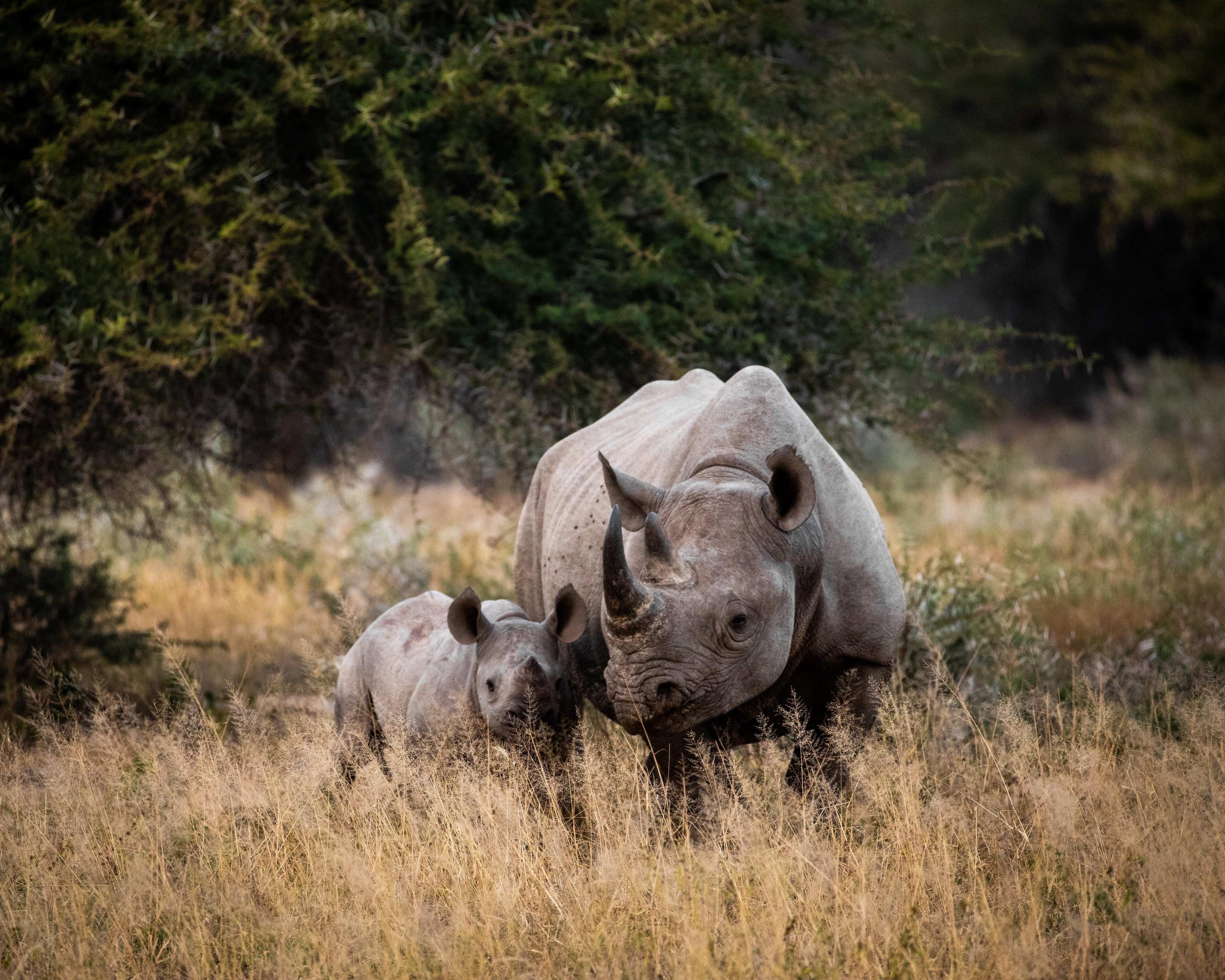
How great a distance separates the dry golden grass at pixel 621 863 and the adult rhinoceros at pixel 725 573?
0.30 m

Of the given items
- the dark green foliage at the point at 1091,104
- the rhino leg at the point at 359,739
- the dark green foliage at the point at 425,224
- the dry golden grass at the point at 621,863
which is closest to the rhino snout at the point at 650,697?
the dry golden grass at the point at 621,863

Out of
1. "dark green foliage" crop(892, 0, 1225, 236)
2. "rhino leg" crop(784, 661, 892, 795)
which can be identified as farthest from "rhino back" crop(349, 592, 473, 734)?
"dark green foliage" crop(892, 0, 1225, 236)

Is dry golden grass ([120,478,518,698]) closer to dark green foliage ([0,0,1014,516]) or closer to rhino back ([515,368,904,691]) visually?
dark green foliage ([0,0,1014,516])

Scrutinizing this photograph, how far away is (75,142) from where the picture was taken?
6.94 m

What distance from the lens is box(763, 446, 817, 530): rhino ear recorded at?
4.34 m

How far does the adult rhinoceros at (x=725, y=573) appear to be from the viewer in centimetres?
417

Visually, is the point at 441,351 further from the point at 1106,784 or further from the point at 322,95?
the point at 1106,784

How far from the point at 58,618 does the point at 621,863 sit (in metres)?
5.28

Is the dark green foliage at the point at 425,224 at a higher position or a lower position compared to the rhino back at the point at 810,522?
higher

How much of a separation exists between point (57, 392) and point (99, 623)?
78.4 inches

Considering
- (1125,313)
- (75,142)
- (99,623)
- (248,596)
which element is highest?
(75,142)

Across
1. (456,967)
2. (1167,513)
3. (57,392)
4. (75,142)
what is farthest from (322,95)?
(1167,513)

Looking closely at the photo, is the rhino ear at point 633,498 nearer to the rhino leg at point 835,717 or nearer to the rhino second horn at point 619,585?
the rhino second horn at point 619,585

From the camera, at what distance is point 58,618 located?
799 cm
